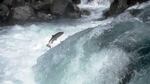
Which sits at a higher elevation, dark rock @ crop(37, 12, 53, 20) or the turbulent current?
the turbulent current

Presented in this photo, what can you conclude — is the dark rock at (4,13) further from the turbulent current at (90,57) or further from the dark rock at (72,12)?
the turbulent current at (90,57)

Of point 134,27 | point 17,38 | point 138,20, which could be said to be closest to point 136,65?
point 134,27

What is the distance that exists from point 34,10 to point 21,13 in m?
0.74

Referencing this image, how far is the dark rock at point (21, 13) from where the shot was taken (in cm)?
1428

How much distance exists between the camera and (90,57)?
832 cm

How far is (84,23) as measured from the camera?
1402 centimetres

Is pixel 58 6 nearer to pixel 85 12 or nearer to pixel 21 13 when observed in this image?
pixel 85 12

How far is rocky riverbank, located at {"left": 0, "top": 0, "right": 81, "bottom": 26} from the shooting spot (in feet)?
47.1

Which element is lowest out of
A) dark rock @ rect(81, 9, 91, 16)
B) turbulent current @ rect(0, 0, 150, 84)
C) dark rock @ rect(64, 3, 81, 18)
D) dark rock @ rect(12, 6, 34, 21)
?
dark rock @ rect(81, 9, 91, 16)

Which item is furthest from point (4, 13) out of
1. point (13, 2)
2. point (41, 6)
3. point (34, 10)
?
point (41, 6)

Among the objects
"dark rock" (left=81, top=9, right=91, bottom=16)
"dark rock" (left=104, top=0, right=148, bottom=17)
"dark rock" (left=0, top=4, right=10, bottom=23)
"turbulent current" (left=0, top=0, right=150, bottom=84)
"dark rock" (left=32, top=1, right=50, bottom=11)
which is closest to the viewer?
"turbulent current" (left=0, top=0, right=150, bottom=84)

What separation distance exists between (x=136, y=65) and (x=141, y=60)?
0.58ft

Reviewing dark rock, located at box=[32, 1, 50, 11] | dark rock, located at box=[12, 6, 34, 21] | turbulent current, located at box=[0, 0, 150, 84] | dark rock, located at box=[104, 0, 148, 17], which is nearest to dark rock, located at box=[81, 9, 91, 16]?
dark rock, located at box=[104, 0, 148, 17]

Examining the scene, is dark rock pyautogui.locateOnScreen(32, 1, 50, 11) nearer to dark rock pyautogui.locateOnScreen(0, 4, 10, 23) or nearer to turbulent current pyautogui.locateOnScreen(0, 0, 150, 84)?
dark rock pyautogui.locateOnScreen(0, 4, 10, 23)
